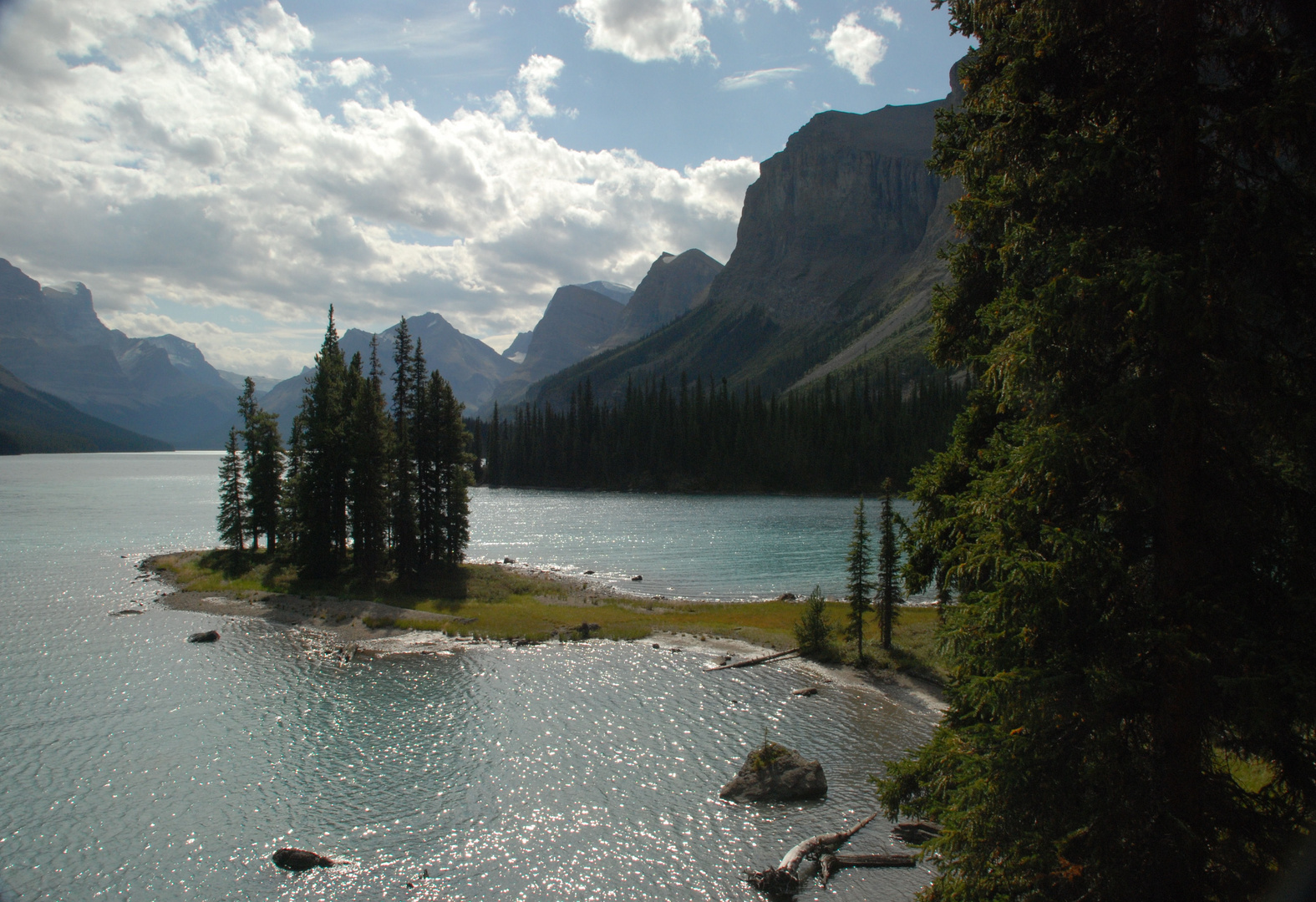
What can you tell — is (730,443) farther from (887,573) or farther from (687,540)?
(887,573)

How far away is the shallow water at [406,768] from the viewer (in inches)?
688

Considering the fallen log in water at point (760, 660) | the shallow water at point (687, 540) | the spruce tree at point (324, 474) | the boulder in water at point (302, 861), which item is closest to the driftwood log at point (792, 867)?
the boulder in water at point (302, 861)

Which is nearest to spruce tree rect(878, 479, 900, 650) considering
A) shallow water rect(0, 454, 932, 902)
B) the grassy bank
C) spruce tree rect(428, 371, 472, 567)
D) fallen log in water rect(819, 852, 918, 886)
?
the grassy bank

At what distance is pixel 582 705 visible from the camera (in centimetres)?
2923

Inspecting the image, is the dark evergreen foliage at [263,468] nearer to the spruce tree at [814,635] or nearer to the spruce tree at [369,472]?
the spruce tree at [369,472]

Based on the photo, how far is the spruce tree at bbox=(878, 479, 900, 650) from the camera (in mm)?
34844

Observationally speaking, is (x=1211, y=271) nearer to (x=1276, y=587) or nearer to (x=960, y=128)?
(x=1276, y=587)

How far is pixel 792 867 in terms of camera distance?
16.8m

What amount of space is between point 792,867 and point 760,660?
18.8 metres

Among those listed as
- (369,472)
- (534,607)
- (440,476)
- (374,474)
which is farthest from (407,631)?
(440,476)

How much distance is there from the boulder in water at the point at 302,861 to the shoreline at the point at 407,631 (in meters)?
20.0

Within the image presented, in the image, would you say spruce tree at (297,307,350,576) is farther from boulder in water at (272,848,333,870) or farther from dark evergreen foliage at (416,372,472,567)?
boulder in water at (272,848,333,870)

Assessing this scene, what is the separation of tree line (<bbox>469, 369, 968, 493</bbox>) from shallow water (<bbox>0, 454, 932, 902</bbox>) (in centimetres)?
11977

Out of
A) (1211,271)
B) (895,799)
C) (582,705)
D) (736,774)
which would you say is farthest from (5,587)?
(1211,271)
